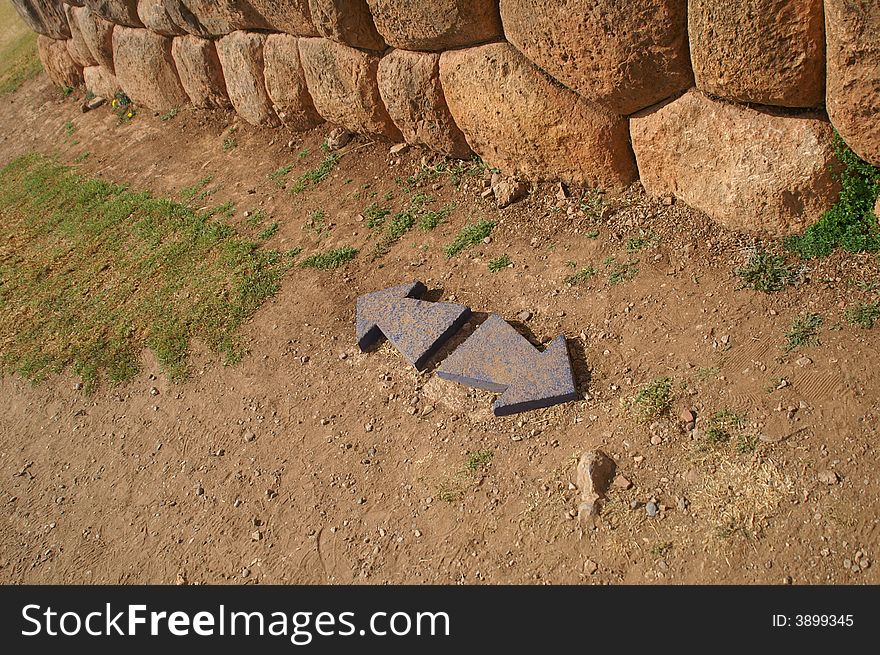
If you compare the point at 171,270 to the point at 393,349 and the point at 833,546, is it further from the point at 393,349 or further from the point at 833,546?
the point at 833,546

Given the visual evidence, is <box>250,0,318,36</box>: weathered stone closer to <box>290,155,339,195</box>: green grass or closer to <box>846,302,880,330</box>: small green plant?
<box>290,155,339,195</box>: green grass

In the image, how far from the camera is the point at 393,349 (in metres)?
4.69

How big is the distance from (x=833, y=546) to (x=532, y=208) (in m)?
3.08

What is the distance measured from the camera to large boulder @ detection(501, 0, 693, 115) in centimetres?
401

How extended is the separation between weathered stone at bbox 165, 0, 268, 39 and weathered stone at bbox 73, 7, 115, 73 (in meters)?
2.00

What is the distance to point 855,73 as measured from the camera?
11.5ft

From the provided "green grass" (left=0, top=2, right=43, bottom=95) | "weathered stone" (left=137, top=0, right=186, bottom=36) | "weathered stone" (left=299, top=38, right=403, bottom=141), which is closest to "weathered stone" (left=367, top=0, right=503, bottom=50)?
"weathered stone" (left=299, top=38, right=403, bottom=141)

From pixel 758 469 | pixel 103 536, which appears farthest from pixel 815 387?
pixel 103 536

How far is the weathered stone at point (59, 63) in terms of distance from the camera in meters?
10.4

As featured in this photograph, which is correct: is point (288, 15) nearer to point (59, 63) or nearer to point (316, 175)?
point (316, 175)

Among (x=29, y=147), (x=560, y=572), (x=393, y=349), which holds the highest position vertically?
(x=29, y=147)

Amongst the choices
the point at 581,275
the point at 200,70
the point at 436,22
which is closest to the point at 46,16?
the point at 200,70

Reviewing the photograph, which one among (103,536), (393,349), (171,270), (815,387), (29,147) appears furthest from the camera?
(29,147)

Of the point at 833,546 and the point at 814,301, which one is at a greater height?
the point at 814,301
